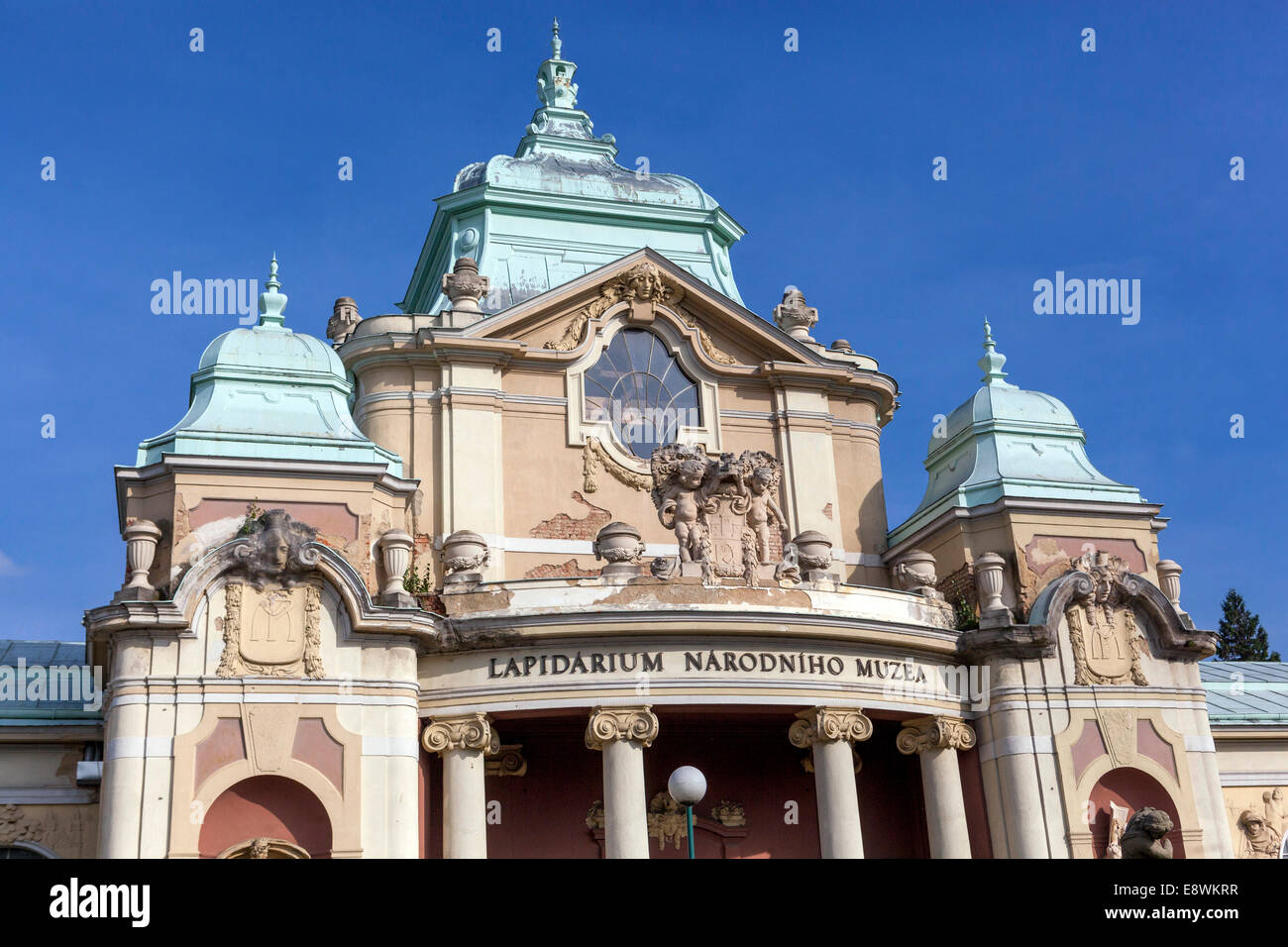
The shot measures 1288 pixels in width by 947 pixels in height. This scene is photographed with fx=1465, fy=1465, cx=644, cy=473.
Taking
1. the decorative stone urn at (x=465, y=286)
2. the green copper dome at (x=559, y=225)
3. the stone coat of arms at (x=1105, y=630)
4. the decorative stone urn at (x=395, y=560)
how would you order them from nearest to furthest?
the decorative stone urn at (x=395, y=560) → the stone coat of arms at (x=1105, y=630) → the decorative stone urn at (x=465, y=286) → the green copper dome at (x=559, y=225)

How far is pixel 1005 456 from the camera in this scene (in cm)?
2777

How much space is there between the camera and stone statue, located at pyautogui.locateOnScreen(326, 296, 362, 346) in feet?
96.0

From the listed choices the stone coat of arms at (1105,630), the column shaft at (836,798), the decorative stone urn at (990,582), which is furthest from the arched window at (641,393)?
the stone coat of arms at (1105,630)

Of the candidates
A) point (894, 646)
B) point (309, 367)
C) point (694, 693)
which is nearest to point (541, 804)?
point (694, 693)

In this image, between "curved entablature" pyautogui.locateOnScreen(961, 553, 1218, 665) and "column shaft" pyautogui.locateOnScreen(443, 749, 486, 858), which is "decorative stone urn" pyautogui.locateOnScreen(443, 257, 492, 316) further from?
"curved entablature" pyautogui.locateOnScreen(961, 553, 1218, 665)

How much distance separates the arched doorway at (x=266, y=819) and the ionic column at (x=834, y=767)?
731cm

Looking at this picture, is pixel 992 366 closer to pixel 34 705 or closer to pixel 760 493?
pixel 760 493

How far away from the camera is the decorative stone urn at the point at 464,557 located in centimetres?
2339

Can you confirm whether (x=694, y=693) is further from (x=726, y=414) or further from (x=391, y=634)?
(x=726, y=414)

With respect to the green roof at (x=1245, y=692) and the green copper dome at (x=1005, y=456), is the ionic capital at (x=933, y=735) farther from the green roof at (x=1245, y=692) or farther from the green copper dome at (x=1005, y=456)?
the green roof at (x=1245, y=692)

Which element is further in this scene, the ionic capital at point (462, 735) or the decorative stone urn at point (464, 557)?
the decorative stone urn at point (464, 557)

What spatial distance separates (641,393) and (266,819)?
35.8 feet
